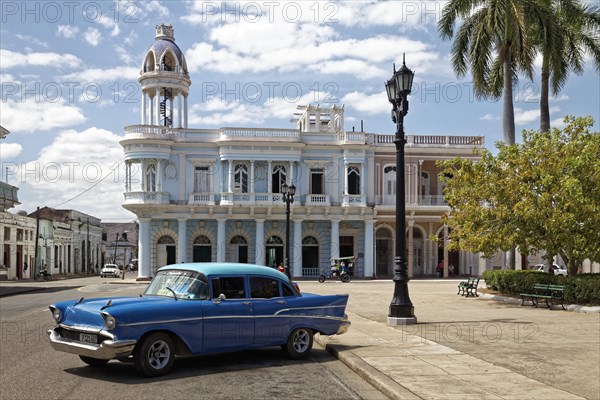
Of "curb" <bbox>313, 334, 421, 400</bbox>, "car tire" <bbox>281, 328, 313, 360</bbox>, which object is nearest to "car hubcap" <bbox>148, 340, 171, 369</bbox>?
"car tire" <bbox>281, 328, 313, 360</bbox>

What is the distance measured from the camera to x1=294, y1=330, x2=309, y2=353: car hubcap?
445 inches

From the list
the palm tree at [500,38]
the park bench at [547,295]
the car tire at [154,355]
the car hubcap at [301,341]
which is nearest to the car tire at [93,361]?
the car tire at [154,355]

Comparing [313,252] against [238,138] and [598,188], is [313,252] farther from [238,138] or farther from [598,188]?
[598,188]

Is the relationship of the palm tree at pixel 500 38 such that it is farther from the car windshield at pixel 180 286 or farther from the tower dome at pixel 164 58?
the tower dome at pixel 164 58

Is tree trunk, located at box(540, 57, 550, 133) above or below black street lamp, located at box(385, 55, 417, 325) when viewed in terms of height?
above

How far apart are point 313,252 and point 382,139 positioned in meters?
10.1

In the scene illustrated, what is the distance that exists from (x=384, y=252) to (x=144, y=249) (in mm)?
18334

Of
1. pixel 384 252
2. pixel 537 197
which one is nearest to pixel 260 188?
pixel 384 252

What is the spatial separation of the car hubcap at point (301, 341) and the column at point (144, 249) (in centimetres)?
3778

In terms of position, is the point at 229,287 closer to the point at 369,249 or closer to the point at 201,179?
the point at 201,179

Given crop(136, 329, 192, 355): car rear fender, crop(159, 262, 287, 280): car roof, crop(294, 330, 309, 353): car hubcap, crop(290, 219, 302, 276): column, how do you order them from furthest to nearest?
crop(290, 219, 302, 276): column, crop(294, 330, 309, 353): car hubcap, crop(159, 262, 287, 280): car roof, crop(136, 329, 192, 355): car rear fender

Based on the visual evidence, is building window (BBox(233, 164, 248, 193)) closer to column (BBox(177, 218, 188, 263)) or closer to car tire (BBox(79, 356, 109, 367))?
column (BBox(177, 218, 188, 263))

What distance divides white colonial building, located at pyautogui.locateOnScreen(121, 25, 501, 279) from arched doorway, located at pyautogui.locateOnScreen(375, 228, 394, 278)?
0.39 meters

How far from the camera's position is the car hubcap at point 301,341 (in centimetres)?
1130
